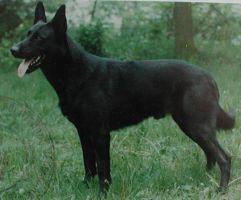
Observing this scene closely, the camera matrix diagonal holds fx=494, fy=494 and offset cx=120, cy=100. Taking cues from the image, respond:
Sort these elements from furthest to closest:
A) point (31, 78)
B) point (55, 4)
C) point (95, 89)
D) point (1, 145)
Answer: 1. point (55, 4)
2. point (31, 78)
3. point (1, 145)
4. point (95, 89)

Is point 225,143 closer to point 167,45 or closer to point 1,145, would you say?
point 1,145

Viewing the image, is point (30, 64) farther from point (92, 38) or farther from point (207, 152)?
point (92, 38)

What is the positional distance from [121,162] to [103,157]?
53cm

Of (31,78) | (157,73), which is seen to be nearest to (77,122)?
(157,73)

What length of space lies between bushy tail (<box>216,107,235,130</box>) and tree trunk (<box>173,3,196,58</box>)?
4.07 meters

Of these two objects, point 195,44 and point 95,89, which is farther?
point 195,44

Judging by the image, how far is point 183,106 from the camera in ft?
14.4

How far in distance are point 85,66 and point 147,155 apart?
1.22 m

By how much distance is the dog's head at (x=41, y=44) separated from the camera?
4.05 m

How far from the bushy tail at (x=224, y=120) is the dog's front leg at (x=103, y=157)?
Answer: 1082mm

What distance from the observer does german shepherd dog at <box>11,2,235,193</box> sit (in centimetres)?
416

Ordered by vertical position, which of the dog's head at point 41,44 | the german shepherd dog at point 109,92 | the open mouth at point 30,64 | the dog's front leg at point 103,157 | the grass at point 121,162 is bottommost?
the grass at point 121,162

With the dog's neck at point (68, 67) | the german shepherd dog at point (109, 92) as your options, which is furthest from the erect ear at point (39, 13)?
the dog's neck at point (68, 67)

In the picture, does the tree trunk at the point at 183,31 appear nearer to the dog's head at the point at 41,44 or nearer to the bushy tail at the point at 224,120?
the bushy tail at the point at 224,120
